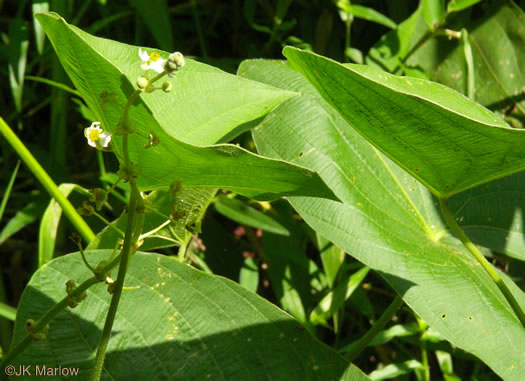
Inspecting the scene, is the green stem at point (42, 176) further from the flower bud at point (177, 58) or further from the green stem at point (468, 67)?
the green stem at point (468, 67)

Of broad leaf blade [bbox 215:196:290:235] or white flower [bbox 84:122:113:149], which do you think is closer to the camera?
white flower [bbox 84:122:113:149]

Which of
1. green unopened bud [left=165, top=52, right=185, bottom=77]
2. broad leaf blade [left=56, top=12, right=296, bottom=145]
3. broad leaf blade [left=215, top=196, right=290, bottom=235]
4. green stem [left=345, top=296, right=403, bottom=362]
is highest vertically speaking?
green unopened bud [left=165, top=52, right=185, bottom=77]

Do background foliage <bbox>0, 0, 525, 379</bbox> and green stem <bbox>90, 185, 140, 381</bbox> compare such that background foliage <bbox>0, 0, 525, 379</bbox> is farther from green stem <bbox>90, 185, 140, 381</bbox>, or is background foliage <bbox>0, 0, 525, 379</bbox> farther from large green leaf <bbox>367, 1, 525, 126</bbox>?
green stem <bbox>90, 185, 140, 381</bbox>

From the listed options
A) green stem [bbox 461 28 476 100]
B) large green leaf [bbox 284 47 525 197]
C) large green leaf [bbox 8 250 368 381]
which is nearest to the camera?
large green leaf [bbox 284 47 525 197]

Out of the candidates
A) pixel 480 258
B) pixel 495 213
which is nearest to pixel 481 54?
pixel 495 213

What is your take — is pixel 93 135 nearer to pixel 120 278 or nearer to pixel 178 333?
pixel 120 278

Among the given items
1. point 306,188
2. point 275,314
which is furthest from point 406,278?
point 306,188

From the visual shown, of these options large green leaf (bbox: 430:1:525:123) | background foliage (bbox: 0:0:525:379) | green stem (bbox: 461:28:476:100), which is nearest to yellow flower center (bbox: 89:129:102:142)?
background foliage (bbox: 0:0:525:379)
